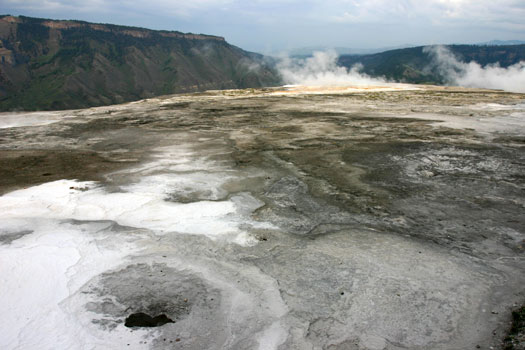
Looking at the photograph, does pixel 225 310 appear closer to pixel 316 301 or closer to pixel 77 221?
pixel 316 301

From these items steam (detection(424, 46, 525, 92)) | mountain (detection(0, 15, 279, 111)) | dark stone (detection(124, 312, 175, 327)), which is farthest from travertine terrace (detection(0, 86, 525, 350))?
mountain (detection(0, 15, 279, 111))

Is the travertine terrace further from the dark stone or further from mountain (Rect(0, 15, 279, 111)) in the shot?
mountain (Rect(0, 15, 279, 111))

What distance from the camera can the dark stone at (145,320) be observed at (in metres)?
4.78

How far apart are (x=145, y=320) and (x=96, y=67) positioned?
570 feet

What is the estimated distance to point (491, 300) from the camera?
5.04 meters

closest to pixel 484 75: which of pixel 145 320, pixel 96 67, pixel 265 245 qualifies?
pixel 96 67

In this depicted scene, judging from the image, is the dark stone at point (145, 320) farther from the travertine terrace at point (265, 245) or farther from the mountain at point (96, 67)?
the mountain at point (96, 67)

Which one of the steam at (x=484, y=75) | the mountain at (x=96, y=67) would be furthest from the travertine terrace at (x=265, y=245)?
the mountain at (x=96, y=67)

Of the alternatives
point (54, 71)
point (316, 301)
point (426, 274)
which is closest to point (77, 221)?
point (316, 301)

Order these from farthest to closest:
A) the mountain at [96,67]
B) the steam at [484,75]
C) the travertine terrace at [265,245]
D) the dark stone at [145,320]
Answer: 1. the mountain at [96,67]
2. the steam at [484,75]
3. the dark stone at [145,320]
4. the travertine terrace at [265,245]

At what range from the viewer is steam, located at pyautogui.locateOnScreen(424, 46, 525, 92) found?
103m

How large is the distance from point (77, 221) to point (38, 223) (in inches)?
30.1

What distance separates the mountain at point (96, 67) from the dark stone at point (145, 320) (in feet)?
451

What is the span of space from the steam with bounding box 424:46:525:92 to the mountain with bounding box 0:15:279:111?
87.1 meters
